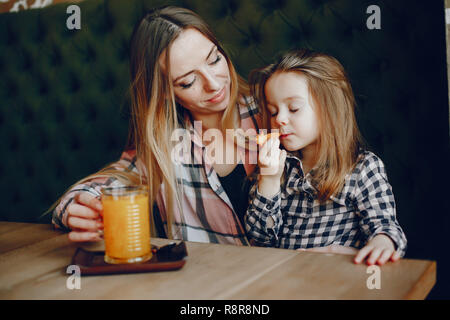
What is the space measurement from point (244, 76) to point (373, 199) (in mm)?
769

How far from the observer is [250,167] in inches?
59.1

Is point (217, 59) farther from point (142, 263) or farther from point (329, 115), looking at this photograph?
point (142, 263)

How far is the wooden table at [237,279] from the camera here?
0.68m

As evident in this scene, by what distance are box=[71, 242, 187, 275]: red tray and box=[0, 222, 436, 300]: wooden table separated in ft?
0.04

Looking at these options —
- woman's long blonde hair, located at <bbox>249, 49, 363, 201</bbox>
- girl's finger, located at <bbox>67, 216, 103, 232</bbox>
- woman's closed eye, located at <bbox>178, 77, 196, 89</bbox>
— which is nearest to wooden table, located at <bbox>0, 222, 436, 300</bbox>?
girl's finger, located at <bbox>67, 216, 103, 232</bbox>

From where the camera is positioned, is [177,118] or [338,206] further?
[177,118]

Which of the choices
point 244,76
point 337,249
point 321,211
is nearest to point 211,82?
point 244,76

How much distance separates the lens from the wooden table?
68 cm

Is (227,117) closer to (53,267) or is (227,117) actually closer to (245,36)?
(245,36)

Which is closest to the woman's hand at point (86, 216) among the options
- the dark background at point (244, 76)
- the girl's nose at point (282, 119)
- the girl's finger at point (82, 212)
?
the girl's finger at point (82, 212)

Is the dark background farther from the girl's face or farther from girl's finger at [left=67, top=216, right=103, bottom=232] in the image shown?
girl's finger at [left=67, top=216, right=103, bottom=232]

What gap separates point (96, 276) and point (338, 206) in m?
0.75

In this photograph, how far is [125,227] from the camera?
32.9 inches

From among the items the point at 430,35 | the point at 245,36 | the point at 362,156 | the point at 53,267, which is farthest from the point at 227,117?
the point at 53,267
